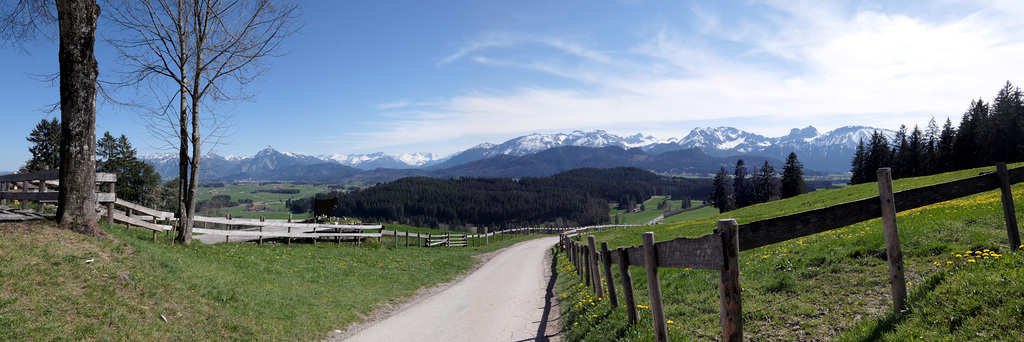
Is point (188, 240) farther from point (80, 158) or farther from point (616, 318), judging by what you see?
point (616, 318)

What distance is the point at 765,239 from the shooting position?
13.9ft

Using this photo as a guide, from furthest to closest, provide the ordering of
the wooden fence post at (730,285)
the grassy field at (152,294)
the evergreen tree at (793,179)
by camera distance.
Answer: the evergreen tree at (793,179)
the grassy field at (152,294)
the wooden fence post at (730,285)

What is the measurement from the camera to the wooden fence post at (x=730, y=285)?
368 cm

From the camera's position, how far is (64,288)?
7.09 m

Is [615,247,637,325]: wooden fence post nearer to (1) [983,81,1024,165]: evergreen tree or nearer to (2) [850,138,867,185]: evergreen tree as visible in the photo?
(1) [983,81,1024,165]: evergreen tree

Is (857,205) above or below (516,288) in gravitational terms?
above

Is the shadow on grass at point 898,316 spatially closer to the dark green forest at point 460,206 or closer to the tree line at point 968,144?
the tree line at point 968,144

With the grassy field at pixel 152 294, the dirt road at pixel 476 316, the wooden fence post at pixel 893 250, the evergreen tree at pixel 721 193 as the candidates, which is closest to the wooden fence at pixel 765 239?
the wooden fence post at pixel 893 250

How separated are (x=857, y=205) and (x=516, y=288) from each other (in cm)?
1202

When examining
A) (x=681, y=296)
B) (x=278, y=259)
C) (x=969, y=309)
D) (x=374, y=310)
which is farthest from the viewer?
(x=278, y=259)

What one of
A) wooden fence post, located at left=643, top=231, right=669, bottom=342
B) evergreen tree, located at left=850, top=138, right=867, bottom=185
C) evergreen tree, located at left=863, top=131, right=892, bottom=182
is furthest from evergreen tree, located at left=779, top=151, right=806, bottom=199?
wooden fence post, located at left=643, top=231, right=669, bottom=342

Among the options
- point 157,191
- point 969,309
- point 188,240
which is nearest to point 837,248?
point 969,309

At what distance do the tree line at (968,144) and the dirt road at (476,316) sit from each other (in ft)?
218

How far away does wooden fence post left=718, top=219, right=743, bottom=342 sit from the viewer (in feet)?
12.1
